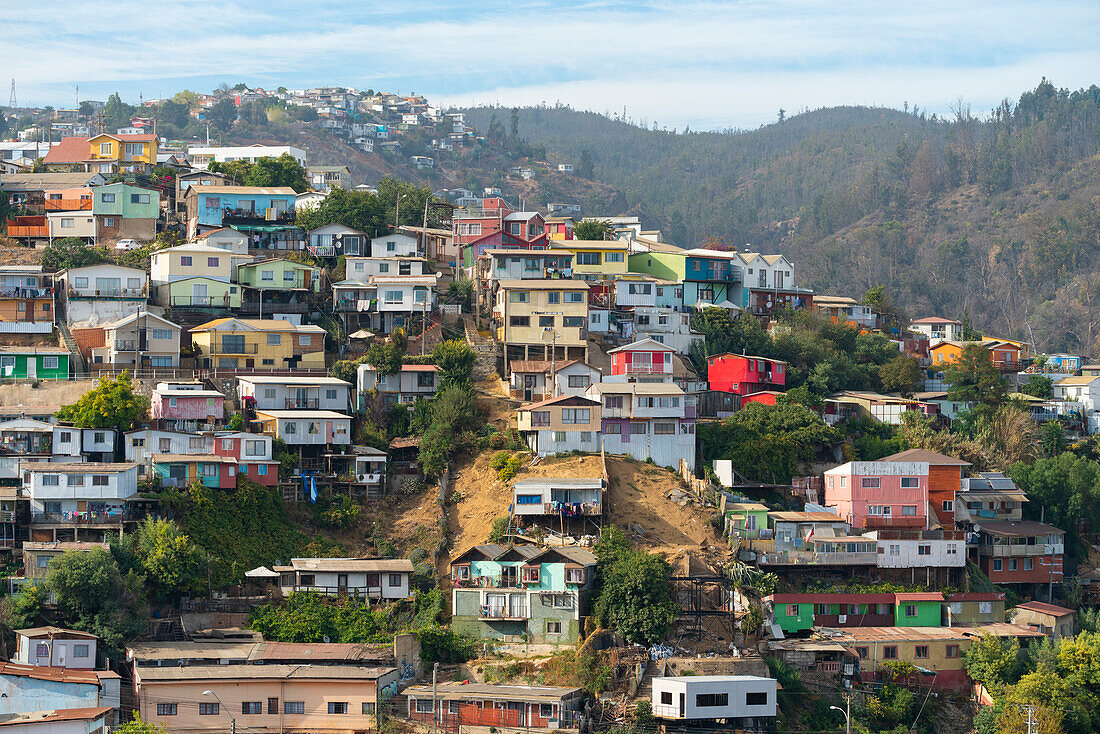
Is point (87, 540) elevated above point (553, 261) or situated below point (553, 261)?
below

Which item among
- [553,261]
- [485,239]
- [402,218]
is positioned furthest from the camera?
[402,218]

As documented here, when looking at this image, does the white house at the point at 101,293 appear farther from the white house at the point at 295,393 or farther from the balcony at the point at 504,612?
the balcony at the point at 504,612

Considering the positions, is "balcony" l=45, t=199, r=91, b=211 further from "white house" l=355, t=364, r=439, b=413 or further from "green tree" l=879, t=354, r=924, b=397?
"green tree" l=879, t=354, r=924, b=397

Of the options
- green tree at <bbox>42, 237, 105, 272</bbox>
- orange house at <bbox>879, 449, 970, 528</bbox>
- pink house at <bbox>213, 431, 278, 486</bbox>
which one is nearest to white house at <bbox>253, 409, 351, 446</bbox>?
pink house at <bbox>213, 431, 278, 486</bbox>

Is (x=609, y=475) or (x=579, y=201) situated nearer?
(x=609, y=475)

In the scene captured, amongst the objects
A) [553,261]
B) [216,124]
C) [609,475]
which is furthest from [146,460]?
[216,124]

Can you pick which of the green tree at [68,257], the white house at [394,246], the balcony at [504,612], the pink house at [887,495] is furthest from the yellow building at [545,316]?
the green tree at [68,257]

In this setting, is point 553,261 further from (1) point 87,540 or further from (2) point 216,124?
(2) point 216,124
